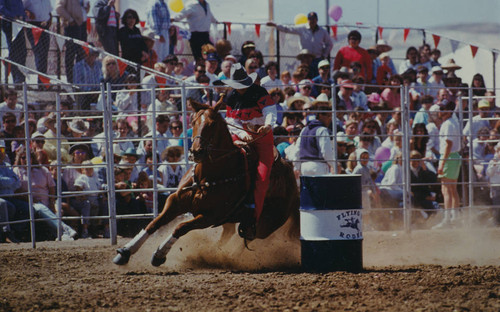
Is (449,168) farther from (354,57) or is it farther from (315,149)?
(354,57)

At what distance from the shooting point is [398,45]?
19422 mm

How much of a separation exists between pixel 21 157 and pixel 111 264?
3.43 metres

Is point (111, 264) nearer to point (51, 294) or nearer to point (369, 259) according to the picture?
point (51, 294)

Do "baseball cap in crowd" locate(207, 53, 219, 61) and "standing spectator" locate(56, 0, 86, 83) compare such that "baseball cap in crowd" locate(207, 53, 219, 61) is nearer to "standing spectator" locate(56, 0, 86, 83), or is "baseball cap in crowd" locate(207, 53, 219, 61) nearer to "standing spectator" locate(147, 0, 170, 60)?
"standing spectator" locate(147, 0, 170, 60)

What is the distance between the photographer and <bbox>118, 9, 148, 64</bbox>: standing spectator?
14922 mm

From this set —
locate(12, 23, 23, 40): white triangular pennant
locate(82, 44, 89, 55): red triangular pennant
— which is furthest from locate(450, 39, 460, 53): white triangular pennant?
locate(12, 23, 23, 40): white triangular pennant

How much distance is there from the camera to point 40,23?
14.4 m

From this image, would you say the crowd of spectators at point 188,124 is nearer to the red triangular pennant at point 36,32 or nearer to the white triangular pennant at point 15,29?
the white triangular pennant at point 15,29

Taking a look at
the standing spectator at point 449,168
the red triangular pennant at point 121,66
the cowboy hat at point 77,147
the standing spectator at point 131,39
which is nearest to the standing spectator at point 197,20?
the standing spectator at point 131,39

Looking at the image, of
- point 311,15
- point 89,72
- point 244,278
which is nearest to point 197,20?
point 311,15

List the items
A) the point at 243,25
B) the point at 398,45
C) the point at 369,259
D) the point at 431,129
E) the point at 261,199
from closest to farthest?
1. the point at 261,199
2. the point at 369,259
3. the point at 431,129
4. the point at 243,25
5. the point at 398,45

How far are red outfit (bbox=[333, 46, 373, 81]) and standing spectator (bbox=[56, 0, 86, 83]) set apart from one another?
5.68 m

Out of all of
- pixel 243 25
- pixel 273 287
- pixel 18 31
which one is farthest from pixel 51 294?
pixel 243 25

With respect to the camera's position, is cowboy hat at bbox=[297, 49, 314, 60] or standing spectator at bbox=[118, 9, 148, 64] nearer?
standing spectator at bbox=[118, 9, 148, 64]
